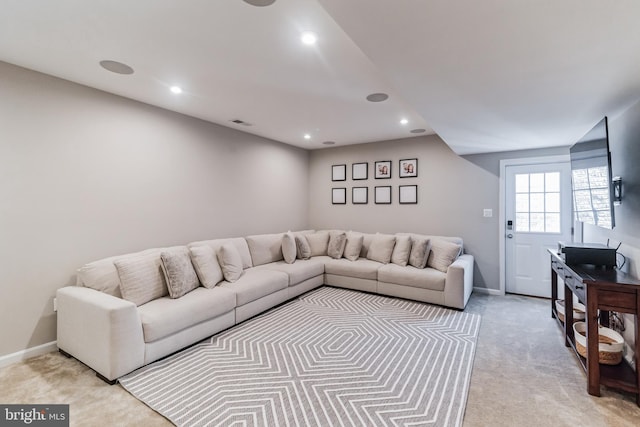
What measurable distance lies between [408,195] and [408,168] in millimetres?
456

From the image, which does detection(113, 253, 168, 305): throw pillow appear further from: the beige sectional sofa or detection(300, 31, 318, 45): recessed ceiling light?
detection(300, 31, 318, 45): recessed ceiling light

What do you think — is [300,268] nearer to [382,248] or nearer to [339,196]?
[382,248]

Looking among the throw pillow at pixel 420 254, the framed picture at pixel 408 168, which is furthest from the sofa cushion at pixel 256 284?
the framed picture at pixel 408 168

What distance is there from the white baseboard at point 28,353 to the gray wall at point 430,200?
423cm

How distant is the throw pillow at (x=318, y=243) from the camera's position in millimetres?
5164

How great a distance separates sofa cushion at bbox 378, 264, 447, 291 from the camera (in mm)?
3852

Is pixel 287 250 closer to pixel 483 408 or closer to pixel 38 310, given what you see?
pixel 38 310

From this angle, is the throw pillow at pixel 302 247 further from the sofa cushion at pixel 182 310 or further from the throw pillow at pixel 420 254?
the sofa cushion at pixel 182 310

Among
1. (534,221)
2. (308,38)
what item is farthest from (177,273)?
(534,221)

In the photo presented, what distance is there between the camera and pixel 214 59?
2.36 metres

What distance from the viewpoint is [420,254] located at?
4.27 metres

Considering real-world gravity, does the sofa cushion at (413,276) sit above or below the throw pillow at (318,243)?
below

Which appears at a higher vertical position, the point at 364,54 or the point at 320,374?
the point at 364,54
